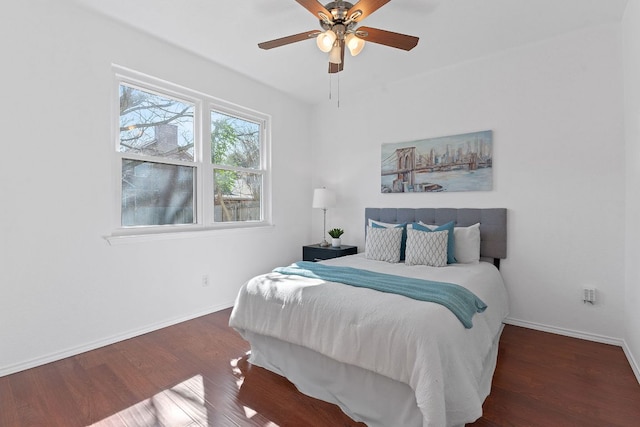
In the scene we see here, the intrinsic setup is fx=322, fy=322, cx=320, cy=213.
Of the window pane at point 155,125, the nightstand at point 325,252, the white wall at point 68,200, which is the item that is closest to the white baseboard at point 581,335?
the nightstand at point 325,252

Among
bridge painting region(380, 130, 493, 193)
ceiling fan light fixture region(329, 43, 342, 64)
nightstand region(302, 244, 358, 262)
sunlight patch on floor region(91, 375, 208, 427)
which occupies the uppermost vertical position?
ceiling fan light fixture region(329, 43, 342, 64)

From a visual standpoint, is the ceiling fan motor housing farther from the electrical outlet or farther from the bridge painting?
the electrical outlet

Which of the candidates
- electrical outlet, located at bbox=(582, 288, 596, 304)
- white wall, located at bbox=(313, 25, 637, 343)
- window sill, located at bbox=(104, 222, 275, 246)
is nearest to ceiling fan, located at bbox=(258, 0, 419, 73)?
white wall, located at bbox=(313, 25, 637, 343)

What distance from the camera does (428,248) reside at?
3014 mm

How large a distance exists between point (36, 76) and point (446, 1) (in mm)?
3101

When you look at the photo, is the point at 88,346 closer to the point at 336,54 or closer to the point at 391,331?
the point at 391,331

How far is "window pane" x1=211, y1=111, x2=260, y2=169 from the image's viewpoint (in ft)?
12.2

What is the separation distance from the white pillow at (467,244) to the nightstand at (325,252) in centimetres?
139

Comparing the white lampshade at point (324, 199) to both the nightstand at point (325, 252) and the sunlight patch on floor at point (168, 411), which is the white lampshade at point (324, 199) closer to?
the nightstand at point (325, 252)

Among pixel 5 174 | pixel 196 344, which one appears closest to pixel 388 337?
pixel 196 344

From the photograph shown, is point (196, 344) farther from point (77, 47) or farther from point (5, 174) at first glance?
point (77, 47)

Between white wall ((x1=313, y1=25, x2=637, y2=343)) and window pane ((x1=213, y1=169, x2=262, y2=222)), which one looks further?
window pane ((x1=213, y1=169, x2=262, y2=222))

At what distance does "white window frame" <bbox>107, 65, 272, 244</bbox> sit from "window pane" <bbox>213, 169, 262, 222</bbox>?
0.06m

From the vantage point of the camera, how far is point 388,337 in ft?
5.40
